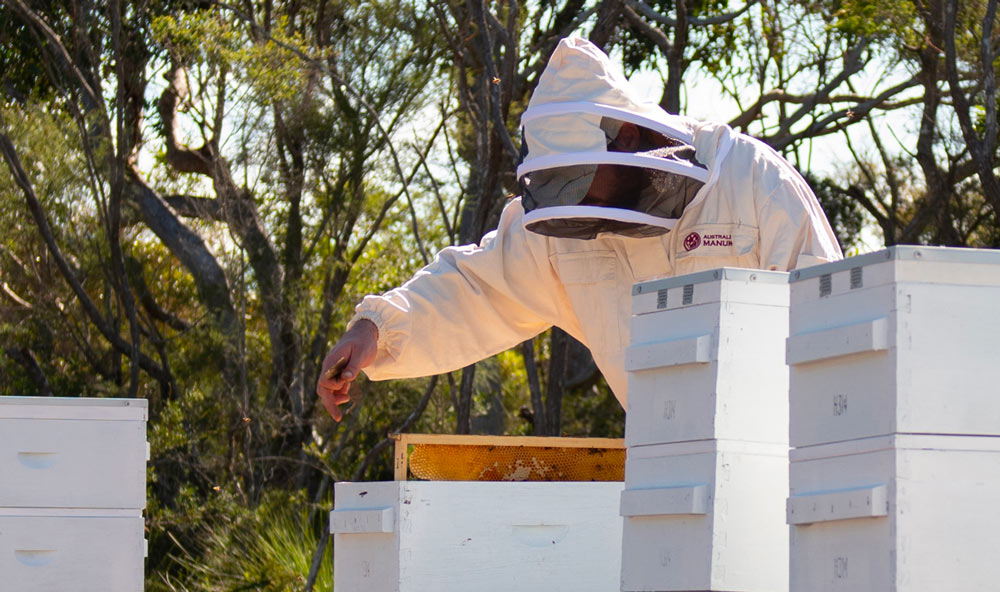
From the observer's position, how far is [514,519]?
2895mm

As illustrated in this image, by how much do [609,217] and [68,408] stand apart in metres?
1.91

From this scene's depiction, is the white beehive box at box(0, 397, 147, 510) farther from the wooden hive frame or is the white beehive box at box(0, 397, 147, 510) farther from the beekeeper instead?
the wooden hive frame

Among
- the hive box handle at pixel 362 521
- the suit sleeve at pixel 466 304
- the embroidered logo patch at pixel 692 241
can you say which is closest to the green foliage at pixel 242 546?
the suit sleeve at pixel 466 304

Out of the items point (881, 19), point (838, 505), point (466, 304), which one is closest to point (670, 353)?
point (838, 505)

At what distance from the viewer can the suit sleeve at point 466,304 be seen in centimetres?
318

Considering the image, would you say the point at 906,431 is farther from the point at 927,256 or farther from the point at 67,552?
the point at 67,552

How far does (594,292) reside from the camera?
9.93ft

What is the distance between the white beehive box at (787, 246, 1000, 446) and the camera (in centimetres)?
181

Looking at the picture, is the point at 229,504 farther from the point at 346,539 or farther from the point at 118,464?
the point at 346,539

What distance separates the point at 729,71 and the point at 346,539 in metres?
6.59

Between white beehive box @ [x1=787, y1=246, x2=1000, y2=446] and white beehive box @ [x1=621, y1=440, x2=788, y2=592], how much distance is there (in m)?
0.23

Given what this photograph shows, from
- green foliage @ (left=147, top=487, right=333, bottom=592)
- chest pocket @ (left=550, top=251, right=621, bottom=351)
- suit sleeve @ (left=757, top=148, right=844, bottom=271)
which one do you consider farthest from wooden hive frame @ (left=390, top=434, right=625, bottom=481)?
green foliage @ (left=147, top=487, right=333, bottom=592)

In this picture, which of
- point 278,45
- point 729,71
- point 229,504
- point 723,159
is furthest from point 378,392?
point 723,159

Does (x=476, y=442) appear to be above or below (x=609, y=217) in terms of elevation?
below
